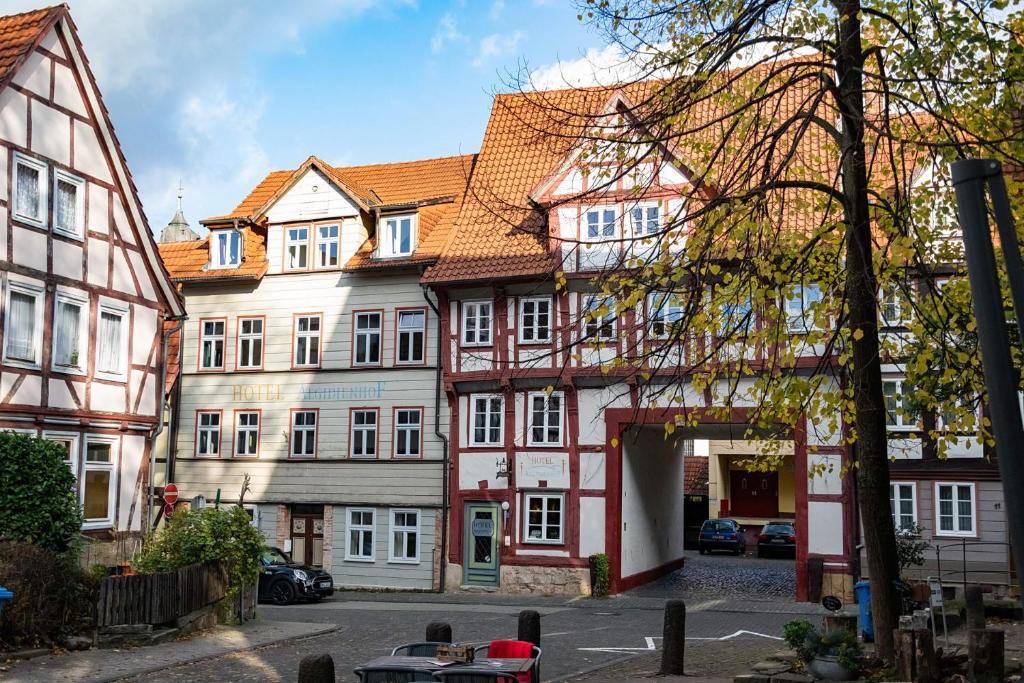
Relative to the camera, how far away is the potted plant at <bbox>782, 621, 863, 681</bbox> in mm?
11570

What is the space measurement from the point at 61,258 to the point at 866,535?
18.6 metres

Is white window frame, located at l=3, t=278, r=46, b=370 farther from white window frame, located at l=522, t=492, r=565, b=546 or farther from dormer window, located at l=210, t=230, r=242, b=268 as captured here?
white window frame, located at l=522, t=492, r=565, b=546

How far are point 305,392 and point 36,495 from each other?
47.1ft

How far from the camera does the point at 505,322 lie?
3080 cm

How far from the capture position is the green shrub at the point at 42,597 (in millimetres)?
15414

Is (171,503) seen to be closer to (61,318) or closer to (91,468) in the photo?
(91,468)

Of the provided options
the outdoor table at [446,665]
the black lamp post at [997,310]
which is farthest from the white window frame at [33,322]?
the black lamp post at [997,310]

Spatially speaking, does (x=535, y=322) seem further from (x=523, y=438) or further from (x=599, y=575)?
(x=599, y=575)

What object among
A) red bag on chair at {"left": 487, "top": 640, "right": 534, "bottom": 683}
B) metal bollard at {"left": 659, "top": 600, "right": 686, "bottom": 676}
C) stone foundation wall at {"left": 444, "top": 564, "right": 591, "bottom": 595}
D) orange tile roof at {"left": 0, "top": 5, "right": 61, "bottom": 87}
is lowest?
stone foundation wall at {"left": 444, "top": 564, "right": 591, "bottom": 595}

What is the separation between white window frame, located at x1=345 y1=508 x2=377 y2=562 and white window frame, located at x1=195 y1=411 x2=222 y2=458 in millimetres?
5169

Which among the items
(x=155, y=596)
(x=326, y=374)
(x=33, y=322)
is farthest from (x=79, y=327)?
(x=326, y=374)

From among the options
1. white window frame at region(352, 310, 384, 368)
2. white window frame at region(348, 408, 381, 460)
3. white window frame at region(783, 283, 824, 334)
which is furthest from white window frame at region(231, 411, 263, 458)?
white window frame at region(783, 283, 824, 334)

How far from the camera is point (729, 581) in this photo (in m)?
33.2

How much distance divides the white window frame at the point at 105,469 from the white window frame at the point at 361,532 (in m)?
8.51
